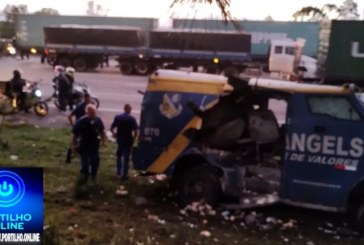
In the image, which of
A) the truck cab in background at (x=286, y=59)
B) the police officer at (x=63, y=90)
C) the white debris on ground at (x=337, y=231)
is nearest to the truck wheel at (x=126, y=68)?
the truck cab in background at (x=286, y=59)

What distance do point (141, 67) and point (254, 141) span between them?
28.3 metres

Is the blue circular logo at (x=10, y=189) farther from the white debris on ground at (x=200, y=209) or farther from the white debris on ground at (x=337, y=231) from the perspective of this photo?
the white debris on ground at (x=337, y=231)

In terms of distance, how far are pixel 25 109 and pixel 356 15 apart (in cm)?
1961

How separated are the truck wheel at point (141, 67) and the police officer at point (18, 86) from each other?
62.0ft

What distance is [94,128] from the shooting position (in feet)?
30.9

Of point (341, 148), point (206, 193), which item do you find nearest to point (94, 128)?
point (206, 193)

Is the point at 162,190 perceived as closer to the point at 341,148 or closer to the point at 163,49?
the point at 341,148

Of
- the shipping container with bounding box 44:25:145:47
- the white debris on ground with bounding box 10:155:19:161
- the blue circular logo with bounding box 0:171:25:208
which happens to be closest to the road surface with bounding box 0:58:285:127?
the shipping container with bounding box 44:25:145:47

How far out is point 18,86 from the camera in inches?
683

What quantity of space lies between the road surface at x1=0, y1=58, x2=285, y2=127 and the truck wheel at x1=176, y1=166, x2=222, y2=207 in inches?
62.1

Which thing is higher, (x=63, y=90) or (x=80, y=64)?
(x=63, y=90)

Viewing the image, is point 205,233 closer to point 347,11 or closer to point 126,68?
point 347,11

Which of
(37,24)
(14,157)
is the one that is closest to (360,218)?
(14,157)

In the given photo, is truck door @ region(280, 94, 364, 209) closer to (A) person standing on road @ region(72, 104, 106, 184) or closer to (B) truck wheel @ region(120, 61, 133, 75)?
(A) person standing on road @ region(72, 104, 106, 184)
